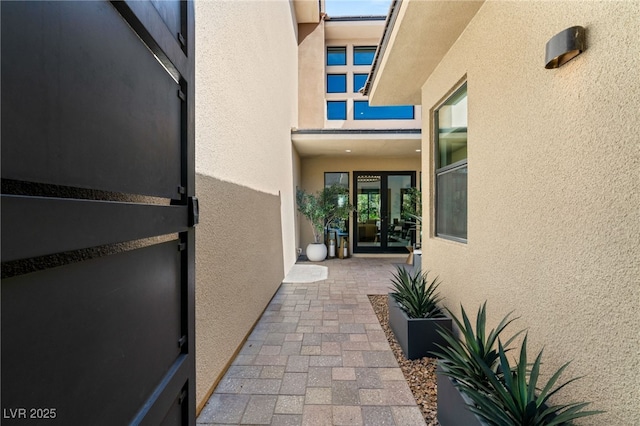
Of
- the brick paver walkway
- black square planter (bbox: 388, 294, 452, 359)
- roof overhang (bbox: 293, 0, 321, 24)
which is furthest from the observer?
roof overhang (bbox: 293, 0, 321, 24)

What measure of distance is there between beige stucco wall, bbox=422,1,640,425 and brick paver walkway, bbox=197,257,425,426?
1011 millimetres

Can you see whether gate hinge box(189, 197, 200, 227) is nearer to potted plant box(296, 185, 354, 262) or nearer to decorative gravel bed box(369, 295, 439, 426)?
decorative gravel bed box(369, 295, 439, 426)

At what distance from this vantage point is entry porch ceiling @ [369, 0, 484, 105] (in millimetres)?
2336

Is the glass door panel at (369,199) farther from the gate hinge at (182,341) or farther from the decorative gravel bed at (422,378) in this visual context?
the gate hinge at (182,341)

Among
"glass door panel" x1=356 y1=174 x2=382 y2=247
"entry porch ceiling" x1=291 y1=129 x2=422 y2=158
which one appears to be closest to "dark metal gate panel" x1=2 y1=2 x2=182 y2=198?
"entry porch ceiling" x1=291 y1=129 x2=422 y2=158

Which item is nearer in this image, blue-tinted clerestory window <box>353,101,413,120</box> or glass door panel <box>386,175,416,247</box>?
glass door panel <box>386,175,416,247</box>

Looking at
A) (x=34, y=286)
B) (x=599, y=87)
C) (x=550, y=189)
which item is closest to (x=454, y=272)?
(x=550, y=189)

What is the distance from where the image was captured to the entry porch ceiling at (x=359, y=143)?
6559 mm

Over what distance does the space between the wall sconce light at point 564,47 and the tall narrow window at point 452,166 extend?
1287 millimetres

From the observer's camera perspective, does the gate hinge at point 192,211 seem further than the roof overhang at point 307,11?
No

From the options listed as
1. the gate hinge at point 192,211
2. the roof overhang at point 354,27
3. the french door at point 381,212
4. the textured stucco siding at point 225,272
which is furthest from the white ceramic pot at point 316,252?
the roof overhang at point 354,27

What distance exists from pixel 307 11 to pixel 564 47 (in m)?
8.73

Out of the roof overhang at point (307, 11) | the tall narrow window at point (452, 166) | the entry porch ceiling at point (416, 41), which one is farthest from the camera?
the roof overhang at point (307, 11)

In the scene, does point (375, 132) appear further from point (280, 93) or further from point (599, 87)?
point (599, 87)
